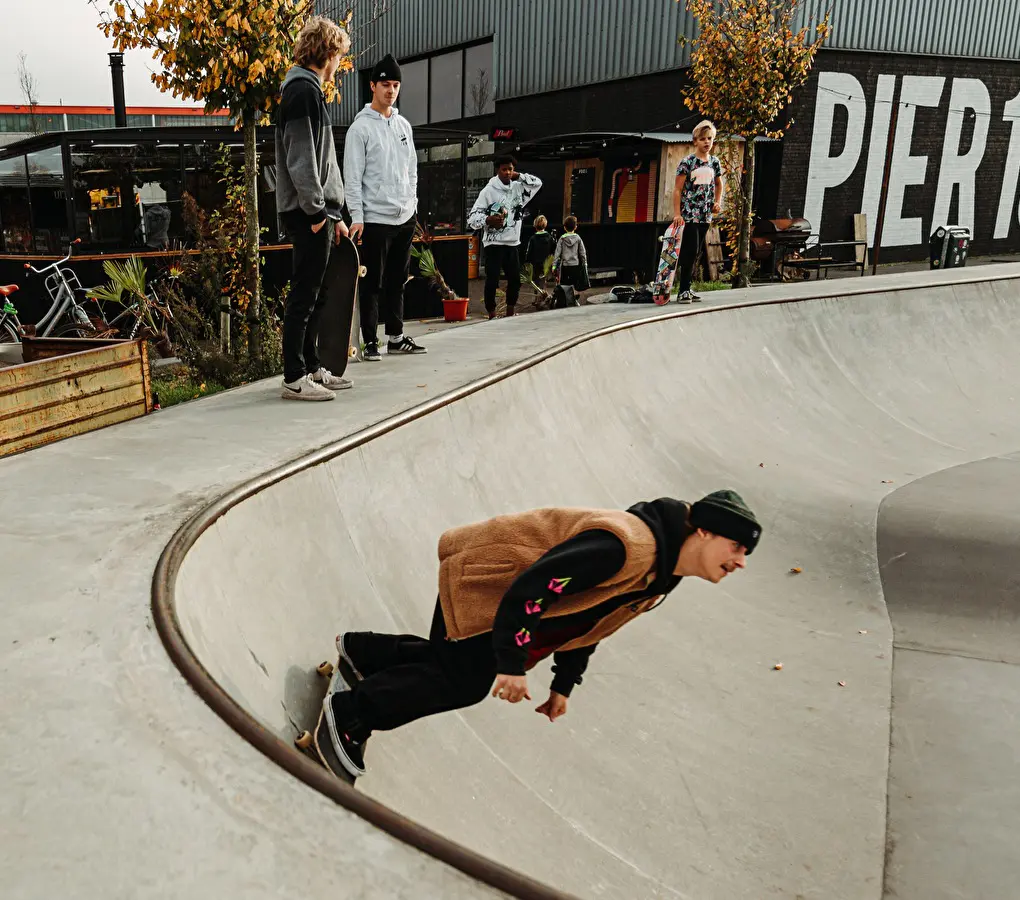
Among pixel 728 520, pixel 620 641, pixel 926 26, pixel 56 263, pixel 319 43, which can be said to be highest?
pixel 926 26

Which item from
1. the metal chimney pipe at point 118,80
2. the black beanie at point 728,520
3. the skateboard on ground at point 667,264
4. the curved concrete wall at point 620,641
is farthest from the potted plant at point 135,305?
the metal chimney pipe at point 118,80

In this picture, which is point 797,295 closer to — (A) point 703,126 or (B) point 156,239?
(A) point 703,126

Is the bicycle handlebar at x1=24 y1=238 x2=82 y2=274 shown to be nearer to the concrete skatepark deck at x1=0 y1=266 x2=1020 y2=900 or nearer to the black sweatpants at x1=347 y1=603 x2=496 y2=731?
the concrete skatepark deck at x1=0 y1=266 x2=1020 y2=900

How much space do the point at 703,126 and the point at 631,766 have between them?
6623 mm

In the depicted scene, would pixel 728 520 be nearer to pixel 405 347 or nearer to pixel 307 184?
pixel 307 184

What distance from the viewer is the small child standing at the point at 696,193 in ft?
27.0

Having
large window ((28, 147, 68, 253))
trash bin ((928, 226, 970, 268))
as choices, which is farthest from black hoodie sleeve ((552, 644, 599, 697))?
trash bin ((928, 226, 970, 268))

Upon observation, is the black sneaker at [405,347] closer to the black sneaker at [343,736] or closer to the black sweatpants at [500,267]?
the black sweatpants at [500,267]

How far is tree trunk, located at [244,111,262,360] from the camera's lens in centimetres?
735

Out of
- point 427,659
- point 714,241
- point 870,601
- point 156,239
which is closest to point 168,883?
point 427,659

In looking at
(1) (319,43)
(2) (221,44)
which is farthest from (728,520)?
(2) (221,44)

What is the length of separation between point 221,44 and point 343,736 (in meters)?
6.09

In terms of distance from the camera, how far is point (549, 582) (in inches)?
85.7

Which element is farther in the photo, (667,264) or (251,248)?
(667,264)
